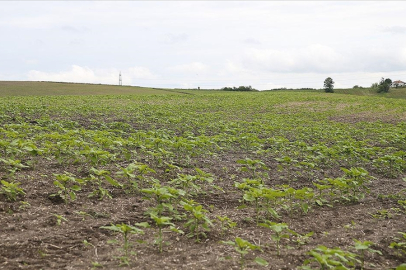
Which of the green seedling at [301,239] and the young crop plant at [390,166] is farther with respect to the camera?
the young crop plant at [390,166]

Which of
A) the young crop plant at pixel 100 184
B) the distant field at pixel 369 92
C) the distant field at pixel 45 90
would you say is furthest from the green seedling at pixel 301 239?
the distant field at pixel 369 92

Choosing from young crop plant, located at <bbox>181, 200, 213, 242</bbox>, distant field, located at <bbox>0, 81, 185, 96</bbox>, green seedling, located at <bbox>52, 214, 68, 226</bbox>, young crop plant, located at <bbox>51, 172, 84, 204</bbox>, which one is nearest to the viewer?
young crop plant, located at <bbox>181, 200, 213, 242</bbox>

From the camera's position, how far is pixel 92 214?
532cm

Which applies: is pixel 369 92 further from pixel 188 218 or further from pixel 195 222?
pixel 195 222

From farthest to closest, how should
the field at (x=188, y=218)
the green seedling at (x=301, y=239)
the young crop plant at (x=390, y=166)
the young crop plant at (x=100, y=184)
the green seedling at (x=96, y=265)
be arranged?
the young crop plant at (x=390, y=166) → the young crop plant at (x=100, y=184) → the green seedling at (x=301, y=239) → the field at (x=188, y=218) → the green seedling at (x=96, y=265)

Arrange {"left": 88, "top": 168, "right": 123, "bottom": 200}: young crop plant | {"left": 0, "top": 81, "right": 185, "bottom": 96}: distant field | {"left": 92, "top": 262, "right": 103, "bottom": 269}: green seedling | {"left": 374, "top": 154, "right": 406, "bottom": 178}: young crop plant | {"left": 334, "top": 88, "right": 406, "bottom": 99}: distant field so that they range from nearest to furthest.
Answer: {"left": 92, "top": 262, "right": 103, "bottom": 269}: green seedling < {"left": 88, "top": 168, "right": 123, "bottom": 200}: young crop plant < {"left": 374, "top": 154, "right": 406, "bottom": 178}: young crop plant < {"left": 0, "top": 81, "right": 185, "bottom": 96}: distant field < {"left": 334, "top": 88, "right": 406, "bottom": 99}: distant field

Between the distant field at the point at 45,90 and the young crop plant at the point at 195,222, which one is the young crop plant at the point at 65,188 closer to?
the young crop plant at the point at 195,222

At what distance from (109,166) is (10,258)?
387 centimetres

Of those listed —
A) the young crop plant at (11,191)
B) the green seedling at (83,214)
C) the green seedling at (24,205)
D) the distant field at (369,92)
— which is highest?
the distant field at (369,92)

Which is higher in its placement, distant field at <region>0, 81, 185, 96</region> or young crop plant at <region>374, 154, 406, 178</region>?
distant field at <region>0, 81, 185, 96</region>

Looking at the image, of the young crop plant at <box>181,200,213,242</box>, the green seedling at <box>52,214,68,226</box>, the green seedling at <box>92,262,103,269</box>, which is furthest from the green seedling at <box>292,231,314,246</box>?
the green seedling at <box>52,214,68,226</box>

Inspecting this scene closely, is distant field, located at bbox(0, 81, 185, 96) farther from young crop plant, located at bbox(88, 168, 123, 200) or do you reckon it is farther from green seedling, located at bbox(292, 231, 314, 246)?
green seedling, located at bbox(292, 231, 314, 246)

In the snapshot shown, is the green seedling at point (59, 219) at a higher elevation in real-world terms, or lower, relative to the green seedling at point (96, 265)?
higher

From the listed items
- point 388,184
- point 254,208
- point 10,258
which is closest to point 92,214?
point 10,258
